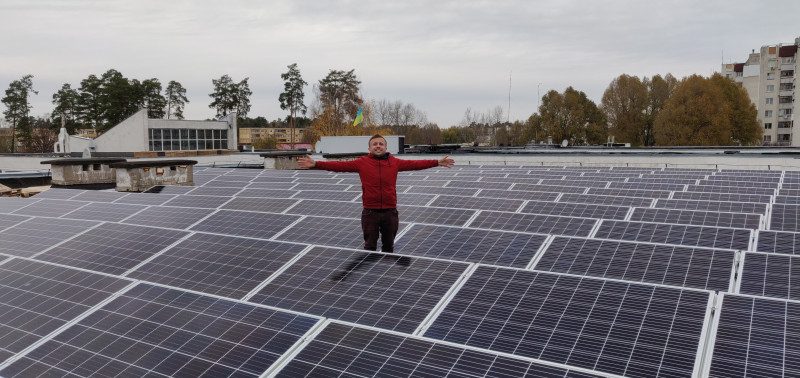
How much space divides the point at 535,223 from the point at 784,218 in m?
5.60

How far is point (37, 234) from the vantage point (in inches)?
356

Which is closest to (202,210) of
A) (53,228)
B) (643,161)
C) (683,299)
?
(53,228)

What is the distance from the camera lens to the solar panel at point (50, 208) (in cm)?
1102

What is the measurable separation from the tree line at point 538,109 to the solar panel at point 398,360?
7081 cm

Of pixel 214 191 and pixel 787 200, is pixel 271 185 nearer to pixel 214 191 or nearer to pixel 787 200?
pixel 214 191

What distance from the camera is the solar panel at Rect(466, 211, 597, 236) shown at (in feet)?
34.2

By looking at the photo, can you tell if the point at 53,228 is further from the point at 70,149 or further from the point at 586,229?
the point at 70,149

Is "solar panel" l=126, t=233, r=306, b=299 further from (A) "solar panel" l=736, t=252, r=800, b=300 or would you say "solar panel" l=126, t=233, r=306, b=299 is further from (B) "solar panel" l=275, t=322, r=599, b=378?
(A) "solar panel" l=736, t=252, r=800, b=300

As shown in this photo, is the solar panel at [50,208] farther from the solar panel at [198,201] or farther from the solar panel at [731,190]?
the solar panel at [731,190]

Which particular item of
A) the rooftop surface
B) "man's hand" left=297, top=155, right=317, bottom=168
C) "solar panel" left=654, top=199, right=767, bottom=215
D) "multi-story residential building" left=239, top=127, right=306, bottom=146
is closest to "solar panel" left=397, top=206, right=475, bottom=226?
the rooftop surface

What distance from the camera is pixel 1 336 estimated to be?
5176mm

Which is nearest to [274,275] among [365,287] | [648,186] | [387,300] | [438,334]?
[365,287]

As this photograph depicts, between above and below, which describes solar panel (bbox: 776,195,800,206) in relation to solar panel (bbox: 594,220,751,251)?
above

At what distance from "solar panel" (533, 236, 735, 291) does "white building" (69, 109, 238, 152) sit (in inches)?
2081
